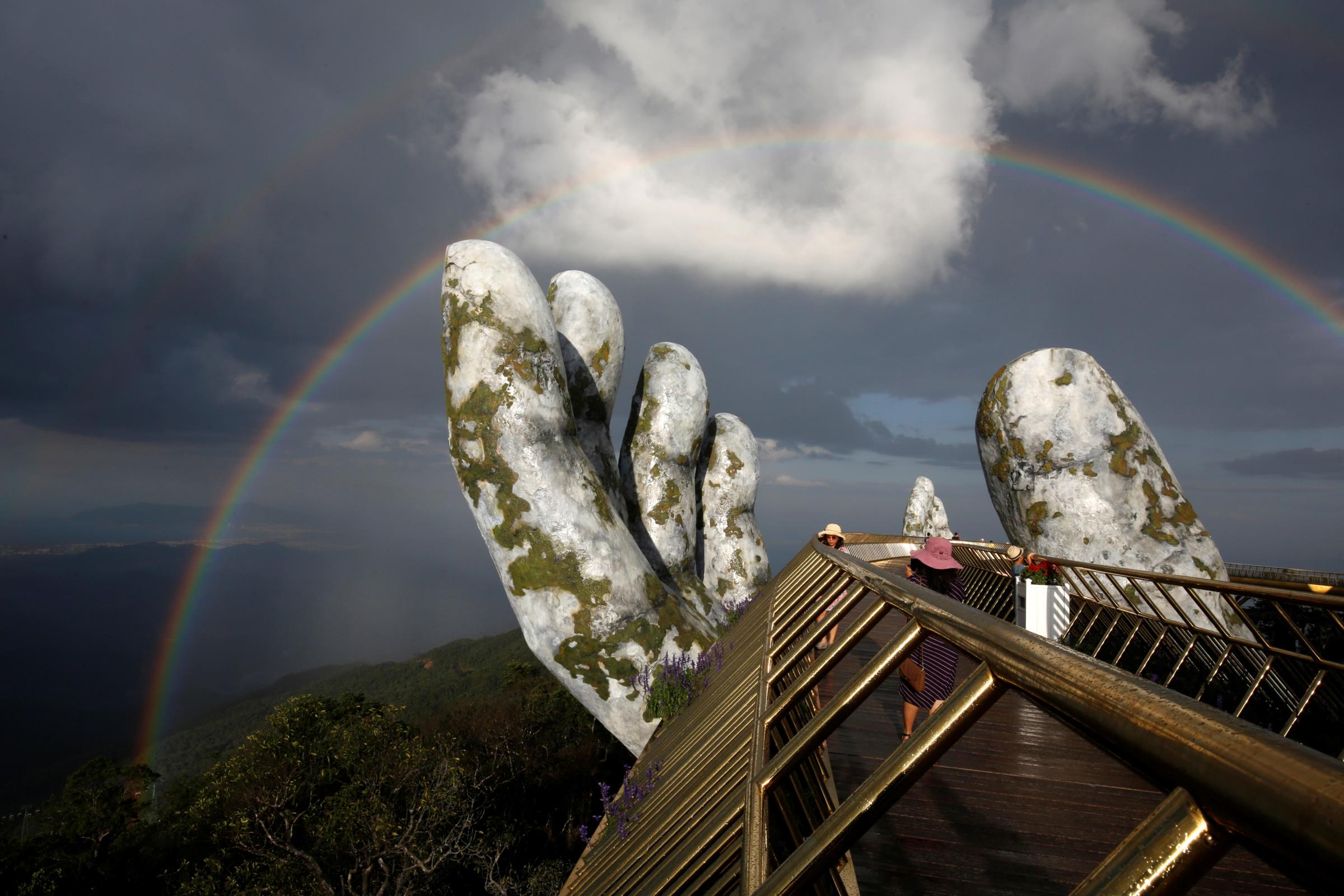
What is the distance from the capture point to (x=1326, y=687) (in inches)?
247

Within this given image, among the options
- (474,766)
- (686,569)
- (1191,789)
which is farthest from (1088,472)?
(474,766)

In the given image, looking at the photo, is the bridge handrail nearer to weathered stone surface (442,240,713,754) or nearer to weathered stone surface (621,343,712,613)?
weathered stone surface (442,240,713,754)

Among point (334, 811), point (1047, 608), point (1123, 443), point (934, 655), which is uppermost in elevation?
point (1123, 443)

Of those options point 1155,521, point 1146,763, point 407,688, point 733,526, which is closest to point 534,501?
point 733,526

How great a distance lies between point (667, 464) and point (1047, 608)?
8.24m

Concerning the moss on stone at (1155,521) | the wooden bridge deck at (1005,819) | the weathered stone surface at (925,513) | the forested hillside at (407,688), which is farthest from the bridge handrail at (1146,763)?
the forested hillside at (407,688)

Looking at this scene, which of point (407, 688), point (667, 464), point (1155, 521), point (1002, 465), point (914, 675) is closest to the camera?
point (914, 675)

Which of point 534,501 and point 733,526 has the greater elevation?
point 534,501

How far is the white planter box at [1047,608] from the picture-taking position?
28.4 ft

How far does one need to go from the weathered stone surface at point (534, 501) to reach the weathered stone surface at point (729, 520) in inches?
252

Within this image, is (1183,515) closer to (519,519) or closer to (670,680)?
(670,680)

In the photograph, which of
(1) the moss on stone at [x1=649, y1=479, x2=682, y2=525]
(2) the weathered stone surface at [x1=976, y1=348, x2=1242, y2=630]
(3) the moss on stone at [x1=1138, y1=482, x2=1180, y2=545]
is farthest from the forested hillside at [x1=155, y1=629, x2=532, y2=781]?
(3) the moss on stone at [x1=1138, y1=482, x2=1180, y2=545]

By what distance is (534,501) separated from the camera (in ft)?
34.3

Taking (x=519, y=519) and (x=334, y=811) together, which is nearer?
(x=519, y=519)
